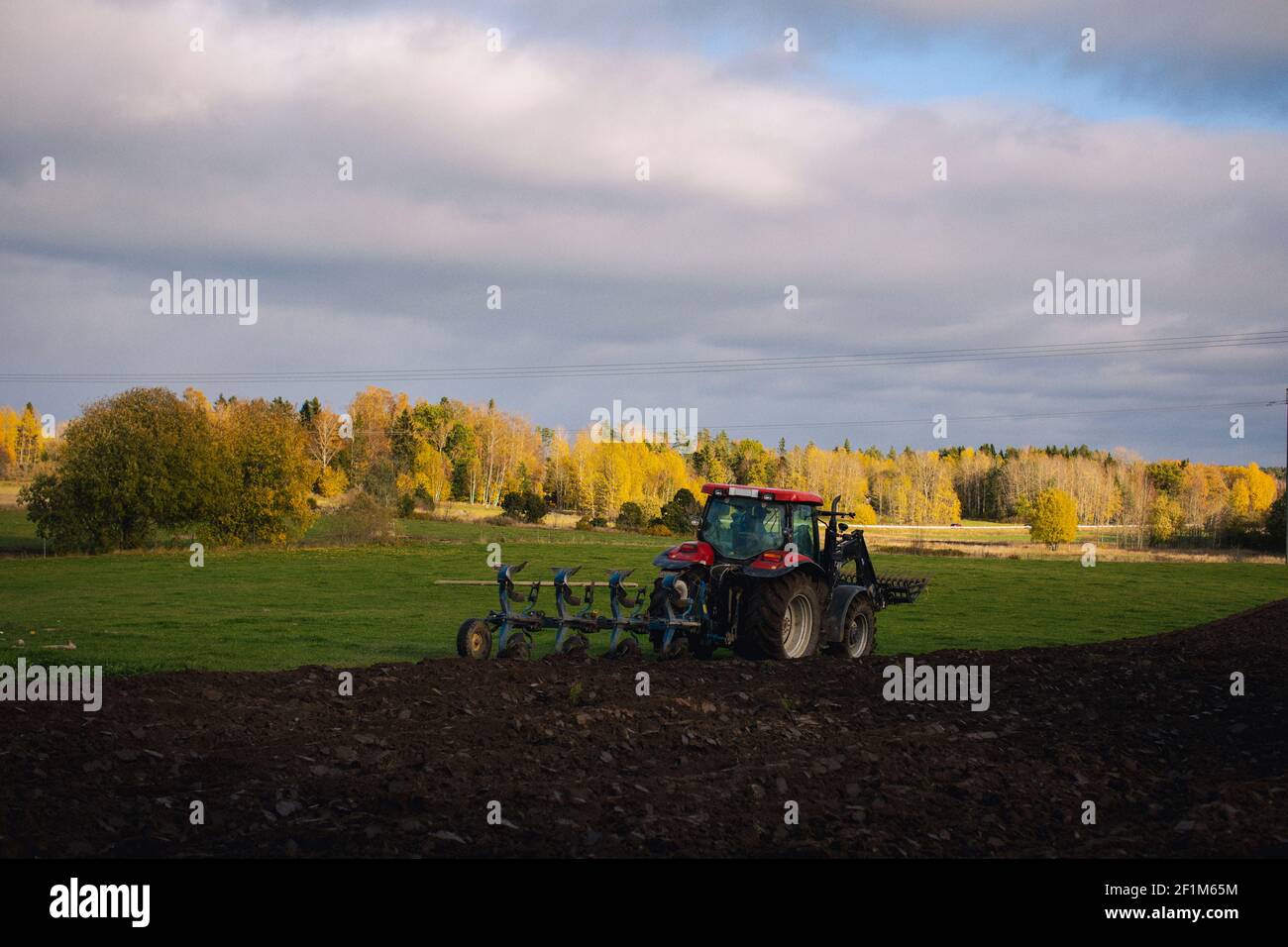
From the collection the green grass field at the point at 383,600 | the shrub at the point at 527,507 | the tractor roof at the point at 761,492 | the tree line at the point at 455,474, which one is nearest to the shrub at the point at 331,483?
the tree line at the point at 455,474

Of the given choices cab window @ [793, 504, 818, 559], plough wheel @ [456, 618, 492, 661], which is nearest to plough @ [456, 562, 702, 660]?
plough wheel @ [456, 618, 492, 661]

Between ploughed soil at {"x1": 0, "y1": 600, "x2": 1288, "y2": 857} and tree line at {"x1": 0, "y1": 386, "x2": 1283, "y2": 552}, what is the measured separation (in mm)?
4602

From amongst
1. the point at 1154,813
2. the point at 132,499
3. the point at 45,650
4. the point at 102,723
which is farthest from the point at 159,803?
the point at 132,499

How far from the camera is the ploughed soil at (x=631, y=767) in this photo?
23.2ft

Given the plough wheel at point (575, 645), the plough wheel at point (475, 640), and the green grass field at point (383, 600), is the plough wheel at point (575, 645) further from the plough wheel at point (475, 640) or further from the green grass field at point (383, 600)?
the green grass field at point (383, 600)

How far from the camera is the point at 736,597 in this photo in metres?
16.3

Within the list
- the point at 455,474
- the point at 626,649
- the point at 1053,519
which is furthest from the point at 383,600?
the point at 455,474

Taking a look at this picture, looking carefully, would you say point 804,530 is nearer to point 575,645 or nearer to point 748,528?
point 748,528

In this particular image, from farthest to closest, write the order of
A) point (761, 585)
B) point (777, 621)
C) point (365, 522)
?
point (365, 522), point (761, 585), point (777, 621)

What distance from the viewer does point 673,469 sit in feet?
298

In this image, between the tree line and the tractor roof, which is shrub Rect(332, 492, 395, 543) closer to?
the tree line

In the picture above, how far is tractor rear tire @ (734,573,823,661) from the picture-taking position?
51.2 ft

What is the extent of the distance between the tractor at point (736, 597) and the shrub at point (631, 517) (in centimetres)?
5015

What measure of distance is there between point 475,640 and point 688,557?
327 centimetres
